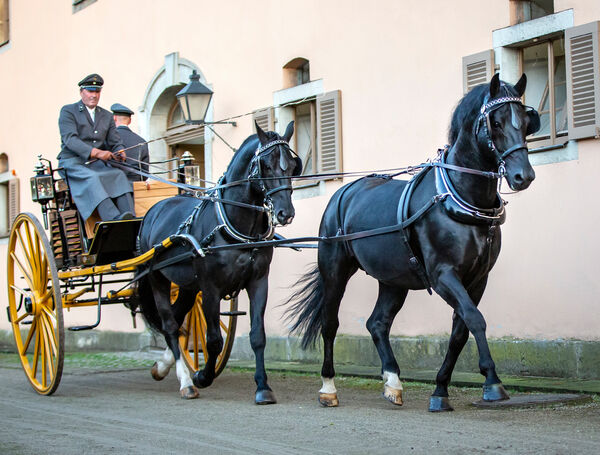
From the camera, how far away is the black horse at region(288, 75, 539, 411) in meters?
6.27

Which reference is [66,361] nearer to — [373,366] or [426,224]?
[373,366]

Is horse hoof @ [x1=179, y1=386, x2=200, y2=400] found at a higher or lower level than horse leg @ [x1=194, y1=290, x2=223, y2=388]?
lower

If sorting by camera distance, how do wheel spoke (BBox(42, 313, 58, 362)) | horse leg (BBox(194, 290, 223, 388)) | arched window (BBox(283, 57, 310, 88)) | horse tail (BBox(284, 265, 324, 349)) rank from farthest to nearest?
arched window (BBox(283, 57, 310, 88))
wheel spoke (BBox(42, 313, 58, 362))
horse tail (BBox(284, 265, 324, 349))
horse leg (BBox(194, 290, 223, 388))

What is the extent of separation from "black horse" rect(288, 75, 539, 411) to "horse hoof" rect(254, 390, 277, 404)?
409 millimetres

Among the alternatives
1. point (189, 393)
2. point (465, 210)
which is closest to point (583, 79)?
point (465, 210)

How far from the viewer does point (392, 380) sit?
24.0 feet

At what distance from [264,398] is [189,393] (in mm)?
878

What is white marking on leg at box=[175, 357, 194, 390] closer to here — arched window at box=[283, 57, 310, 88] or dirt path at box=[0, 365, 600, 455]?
dirt path at box=[0, 365, 600, 455]

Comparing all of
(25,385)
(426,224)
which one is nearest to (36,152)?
(25,385)

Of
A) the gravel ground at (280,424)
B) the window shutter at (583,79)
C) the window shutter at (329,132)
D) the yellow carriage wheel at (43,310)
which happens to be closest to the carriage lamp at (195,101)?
the window shutter at (329,132)

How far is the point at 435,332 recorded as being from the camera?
971cm

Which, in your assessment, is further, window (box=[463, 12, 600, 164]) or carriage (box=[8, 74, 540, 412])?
window (box=[463, 12, 600, 164])

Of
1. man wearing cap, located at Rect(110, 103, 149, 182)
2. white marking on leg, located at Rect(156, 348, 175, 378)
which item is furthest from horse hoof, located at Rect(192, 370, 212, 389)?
man wearing cap, located at Rect(110, 103, 149, 182)

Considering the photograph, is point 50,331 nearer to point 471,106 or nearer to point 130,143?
point 130,143
